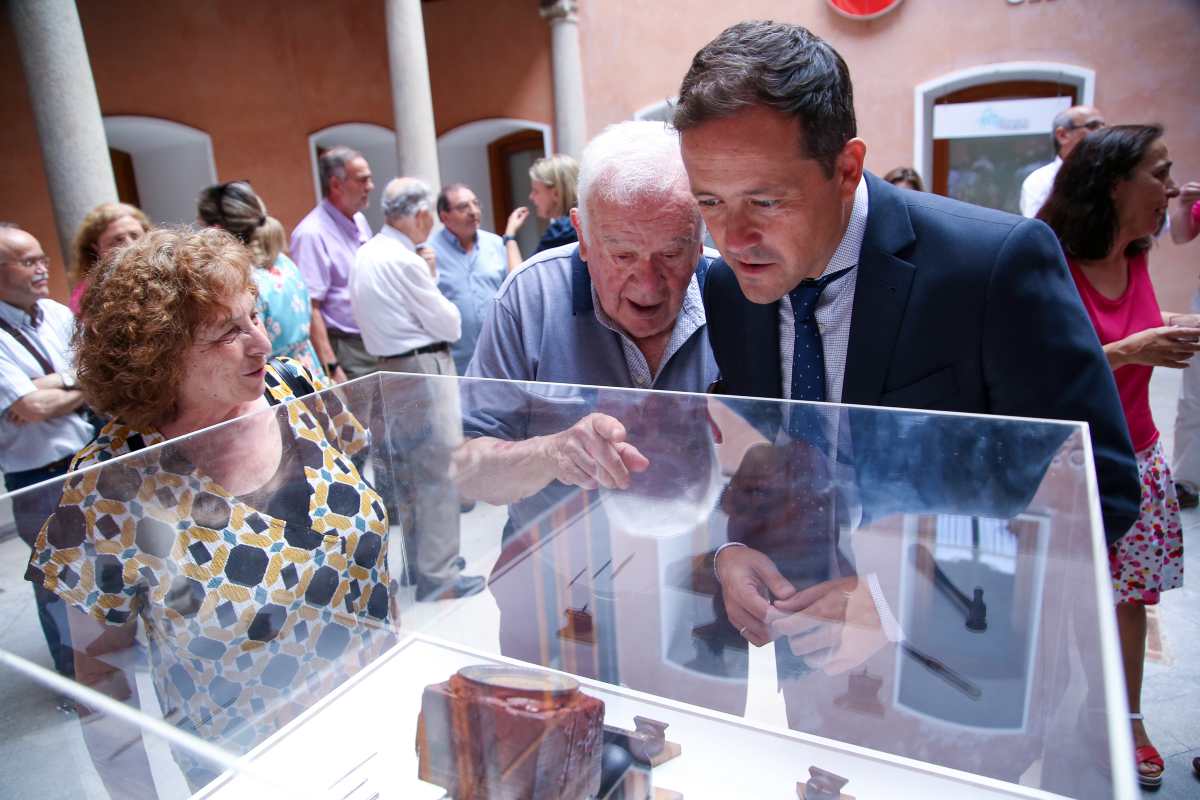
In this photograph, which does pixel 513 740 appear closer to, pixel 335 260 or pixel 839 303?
pixel 839 303

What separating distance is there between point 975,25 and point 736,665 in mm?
9531

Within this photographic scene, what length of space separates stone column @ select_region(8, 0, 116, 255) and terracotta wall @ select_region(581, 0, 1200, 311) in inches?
272

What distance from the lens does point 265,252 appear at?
3285 millimetres

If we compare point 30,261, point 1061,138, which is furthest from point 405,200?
point 1061,138

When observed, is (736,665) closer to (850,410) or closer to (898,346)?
(850,410)

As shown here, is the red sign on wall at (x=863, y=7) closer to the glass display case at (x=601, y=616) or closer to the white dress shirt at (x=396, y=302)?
the white dress shirt at (x=396, y=302)

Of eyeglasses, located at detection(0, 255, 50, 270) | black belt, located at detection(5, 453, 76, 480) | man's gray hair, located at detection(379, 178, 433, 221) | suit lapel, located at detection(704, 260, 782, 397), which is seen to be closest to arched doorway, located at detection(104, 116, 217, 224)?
man's gray hair, located at detection(379, 178, 433, 221)

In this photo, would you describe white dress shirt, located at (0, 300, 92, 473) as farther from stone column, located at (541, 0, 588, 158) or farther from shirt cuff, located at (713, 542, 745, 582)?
stone column, located at (541, 0, 588, 158)

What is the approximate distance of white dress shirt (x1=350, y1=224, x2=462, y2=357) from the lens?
367cm

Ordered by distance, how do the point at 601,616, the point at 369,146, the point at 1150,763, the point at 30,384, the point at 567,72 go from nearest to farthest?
the point at 601,616, the point at 1150,763, the point at 30,384, the point at 567,72, the point at 369,146

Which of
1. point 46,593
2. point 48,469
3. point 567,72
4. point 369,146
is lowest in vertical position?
point 48,469

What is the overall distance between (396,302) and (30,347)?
1425mm

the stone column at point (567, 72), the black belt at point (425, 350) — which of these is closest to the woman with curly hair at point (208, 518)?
the black belt at point (425, 350)

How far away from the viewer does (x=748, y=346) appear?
1.43 meters
